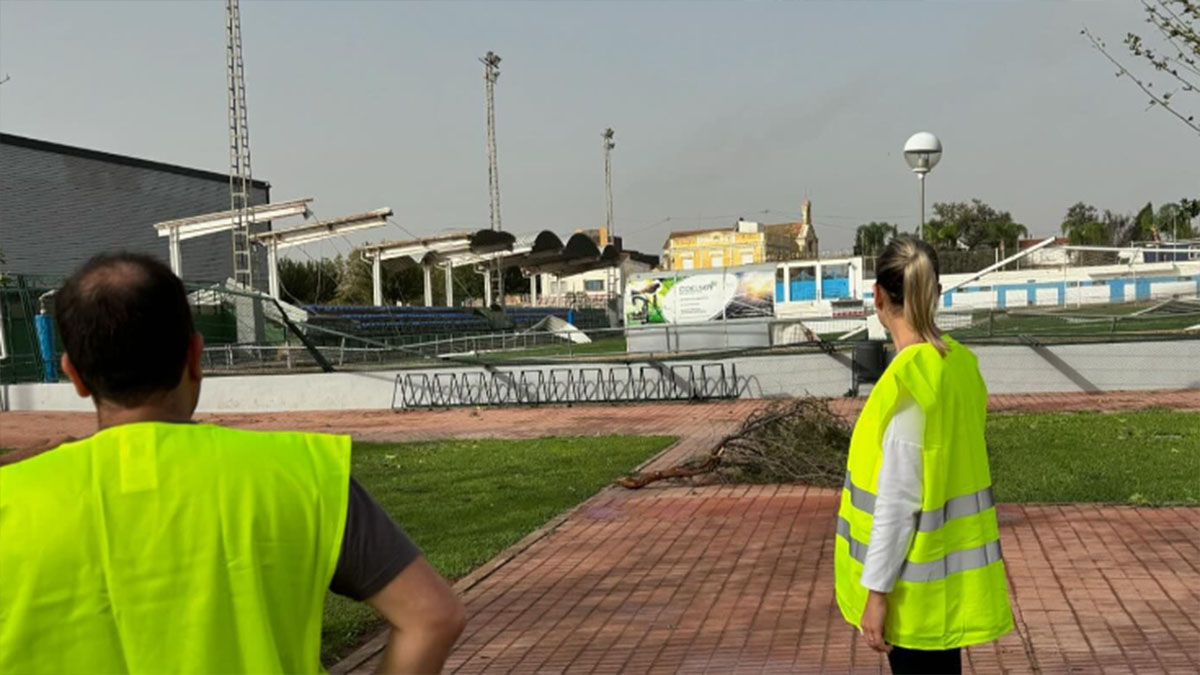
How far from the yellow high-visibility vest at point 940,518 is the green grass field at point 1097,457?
22.1ft

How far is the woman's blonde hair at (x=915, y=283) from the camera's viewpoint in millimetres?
3049

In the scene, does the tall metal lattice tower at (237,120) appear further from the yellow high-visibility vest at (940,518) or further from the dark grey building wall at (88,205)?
the yellow high-visibility vest at (940,518)

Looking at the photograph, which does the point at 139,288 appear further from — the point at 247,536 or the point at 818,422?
the point at 818,422

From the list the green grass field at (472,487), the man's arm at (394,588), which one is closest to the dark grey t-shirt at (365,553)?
the man's arm at (394,588)

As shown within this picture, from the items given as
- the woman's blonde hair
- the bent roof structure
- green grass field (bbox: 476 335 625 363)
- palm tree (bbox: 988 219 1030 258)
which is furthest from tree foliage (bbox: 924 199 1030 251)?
the woman's blonde hair

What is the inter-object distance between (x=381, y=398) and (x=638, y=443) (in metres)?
9.36

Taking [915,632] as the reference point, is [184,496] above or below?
above

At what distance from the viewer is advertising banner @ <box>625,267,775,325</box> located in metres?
38.9

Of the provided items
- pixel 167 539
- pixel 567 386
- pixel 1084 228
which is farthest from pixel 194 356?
pixel 1084 228

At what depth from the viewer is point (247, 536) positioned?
1.61 meters

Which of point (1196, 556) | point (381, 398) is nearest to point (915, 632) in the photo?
point (1196, 556)

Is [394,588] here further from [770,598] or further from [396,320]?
[396,320]

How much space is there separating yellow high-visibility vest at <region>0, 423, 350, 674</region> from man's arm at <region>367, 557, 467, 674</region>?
116 millimetres

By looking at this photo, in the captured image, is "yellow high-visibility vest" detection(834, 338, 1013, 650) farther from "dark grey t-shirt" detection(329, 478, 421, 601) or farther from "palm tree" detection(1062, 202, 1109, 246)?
"palm tree" detection(1062, 202, 1109, 246)
